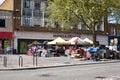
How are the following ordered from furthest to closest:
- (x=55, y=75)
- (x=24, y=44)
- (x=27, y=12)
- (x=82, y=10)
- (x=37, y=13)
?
(x=37, y=13) < (x=27, y=12) < (x=24, y=44) < (x=82, y=10) < (x=55, y=75)

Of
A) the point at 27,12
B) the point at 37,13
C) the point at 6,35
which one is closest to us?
the point at 6,35

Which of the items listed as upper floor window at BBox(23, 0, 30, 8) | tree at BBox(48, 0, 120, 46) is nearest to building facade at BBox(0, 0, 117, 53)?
upper floor window at BBox(23, 0, 30, 8)

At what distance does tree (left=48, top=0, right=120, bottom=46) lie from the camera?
42.8 m

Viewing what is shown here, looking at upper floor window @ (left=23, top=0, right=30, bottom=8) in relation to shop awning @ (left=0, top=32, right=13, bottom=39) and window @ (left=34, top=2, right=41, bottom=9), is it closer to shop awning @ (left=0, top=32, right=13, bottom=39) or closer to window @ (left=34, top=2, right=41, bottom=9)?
window @ (left=34, top=2, right=41, bottom=9)

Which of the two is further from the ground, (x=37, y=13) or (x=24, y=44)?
(x=37, y=13)

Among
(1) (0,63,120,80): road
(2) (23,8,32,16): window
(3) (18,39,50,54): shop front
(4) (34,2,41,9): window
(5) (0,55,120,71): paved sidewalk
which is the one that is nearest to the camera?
(1) (0,63,120,80): road

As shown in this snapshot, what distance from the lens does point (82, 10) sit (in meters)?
43.6

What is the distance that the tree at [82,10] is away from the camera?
42781 mm

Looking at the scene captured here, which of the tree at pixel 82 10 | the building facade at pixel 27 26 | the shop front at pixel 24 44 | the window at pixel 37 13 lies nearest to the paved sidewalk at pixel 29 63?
the tree at pixel 82 10

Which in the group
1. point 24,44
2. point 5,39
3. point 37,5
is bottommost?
point 24,44

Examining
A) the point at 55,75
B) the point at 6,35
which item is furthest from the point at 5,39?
the point at 55,75

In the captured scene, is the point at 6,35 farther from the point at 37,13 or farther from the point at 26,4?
the point at 37,13

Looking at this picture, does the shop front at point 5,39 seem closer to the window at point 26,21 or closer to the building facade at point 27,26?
the building facade at point 27,26

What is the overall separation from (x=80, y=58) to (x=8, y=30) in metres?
21.2
